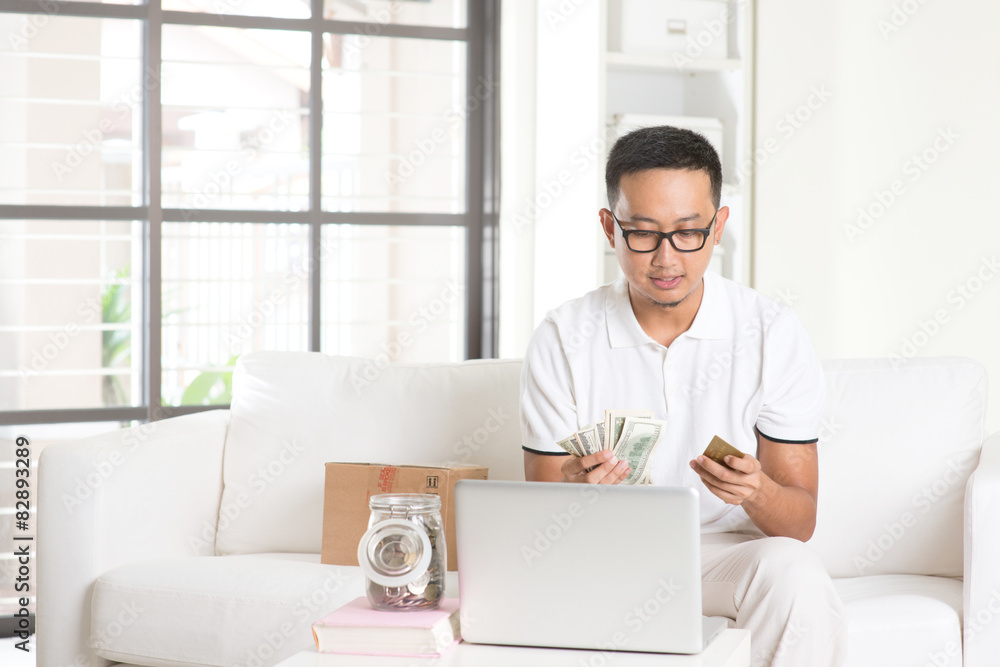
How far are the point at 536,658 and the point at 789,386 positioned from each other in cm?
81

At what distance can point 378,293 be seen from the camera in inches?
159

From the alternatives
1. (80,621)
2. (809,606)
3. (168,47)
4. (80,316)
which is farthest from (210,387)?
(809,606)

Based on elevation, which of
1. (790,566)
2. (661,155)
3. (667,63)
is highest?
(667,63)

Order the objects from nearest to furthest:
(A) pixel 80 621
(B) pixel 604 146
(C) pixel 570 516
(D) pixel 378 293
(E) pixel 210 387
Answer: (C) pixel 570 516, (A) pixel 80 621, (B) pixel 604 146, (E) pixel 210 387, (D) pixel 378 293

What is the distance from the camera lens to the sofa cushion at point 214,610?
72.7 inches

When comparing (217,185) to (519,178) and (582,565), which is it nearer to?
(519,178)

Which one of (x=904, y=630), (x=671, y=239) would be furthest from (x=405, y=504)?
(x=904, y=630)

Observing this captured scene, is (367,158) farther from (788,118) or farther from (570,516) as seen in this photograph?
(570,516)

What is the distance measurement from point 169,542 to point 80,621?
243 millimetres

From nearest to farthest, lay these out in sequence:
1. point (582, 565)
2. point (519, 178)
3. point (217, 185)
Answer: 1. point (582, 565)
2. point (519, 178)
3. point (217, 185)

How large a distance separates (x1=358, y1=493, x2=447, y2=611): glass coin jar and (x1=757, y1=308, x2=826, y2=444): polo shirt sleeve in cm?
73

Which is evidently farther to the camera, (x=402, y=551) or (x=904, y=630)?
(x=904, y=630)

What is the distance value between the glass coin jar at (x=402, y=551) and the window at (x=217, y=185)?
2.10 m

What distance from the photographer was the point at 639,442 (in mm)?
1558
